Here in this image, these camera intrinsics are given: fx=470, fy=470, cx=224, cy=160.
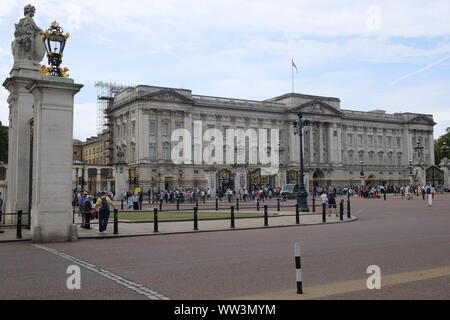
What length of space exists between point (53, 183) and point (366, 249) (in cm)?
953

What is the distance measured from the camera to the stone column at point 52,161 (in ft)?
47.8

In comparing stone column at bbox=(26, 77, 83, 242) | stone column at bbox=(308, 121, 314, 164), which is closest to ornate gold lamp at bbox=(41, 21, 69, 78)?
stone column at bbox=(26, 77, 83, 242)

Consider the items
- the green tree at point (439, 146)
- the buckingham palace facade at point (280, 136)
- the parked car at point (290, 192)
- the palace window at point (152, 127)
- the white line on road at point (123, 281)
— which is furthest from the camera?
the green tree at point (439, 146)

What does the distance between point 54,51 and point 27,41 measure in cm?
382

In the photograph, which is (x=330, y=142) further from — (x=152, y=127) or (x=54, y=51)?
(x=54, y=51)

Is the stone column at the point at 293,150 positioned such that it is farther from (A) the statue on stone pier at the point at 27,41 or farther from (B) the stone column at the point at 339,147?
(A) the statue on stone pier at the point at 27,41

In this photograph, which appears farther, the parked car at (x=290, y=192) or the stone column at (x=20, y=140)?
the parked car at (x=290, y=192)

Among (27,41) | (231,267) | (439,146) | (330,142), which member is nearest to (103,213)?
(27,41)

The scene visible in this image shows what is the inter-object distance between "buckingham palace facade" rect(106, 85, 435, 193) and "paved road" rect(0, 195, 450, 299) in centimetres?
3980

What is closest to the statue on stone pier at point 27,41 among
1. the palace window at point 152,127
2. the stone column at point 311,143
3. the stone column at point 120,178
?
the stone column at point 120,178

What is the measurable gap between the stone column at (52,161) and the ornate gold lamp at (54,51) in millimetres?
584

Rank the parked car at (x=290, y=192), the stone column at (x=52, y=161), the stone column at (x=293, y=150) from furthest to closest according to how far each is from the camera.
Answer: the stone column at (x=293, y=150)
the parked car at (x=290, y=192)
the stone column at (x=52, y=161)
